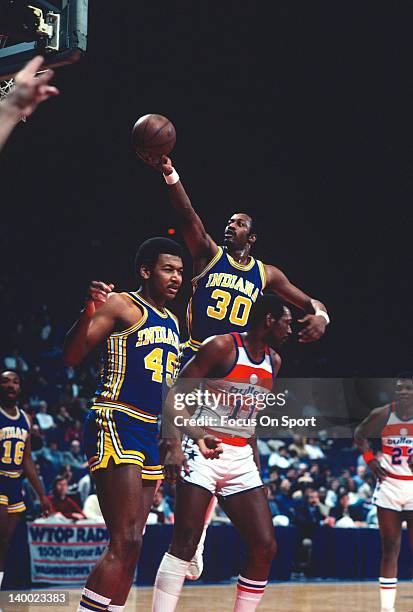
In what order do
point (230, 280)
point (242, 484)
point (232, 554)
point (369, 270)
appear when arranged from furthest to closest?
point (369, 270)
point (232, 554)
point (230, 280)
point (242, 484)

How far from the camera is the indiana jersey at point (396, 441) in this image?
27.9 feet

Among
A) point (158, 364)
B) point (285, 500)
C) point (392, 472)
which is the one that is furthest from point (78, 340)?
point (285, 500)

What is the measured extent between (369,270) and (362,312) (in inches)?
54.3

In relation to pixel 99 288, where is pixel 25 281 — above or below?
above

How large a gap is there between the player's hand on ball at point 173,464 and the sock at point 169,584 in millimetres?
572

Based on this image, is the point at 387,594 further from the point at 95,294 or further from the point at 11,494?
the point at 95,294

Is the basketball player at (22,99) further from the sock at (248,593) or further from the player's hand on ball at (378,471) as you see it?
the player's hand on ball at (378,471)

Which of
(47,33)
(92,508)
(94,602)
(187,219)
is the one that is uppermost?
(47,33)

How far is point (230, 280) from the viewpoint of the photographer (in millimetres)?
6242

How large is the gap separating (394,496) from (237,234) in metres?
3.30

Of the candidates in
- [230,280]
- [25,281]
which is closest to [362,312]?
[25,281]

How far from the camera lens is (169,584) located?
5086 mm

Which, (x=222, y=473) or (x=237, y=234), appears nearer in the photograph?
(x=222, y=473)

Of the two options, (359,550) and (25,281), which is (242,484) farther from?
(25,281)
